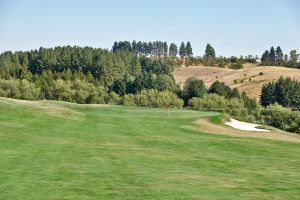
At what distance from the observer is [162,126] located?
4328 cm

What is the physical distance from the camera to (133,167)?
18266mm

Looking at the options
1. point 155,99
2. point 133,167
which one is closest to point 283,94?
point 155,99

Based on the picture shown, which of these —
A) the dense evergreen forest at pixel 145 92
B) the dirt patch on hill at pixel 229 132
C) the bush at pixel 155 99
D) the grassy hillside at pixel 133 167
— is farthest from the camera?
the bush at pixel 155 99

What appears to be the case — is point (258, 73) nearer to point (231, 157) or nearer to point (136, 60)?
point (136, 60)

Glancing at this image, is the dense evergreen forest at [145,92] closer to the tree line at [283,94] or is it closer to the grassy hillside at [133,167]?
the tree line at [283,94]

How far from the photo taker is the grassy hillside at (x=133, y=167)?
44.6ft

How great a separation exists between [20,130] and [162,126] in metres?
15.0

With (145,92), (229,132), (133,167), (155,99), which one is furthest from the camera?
(145,92)

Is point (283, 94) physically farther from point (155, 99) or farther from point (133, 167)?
point (133, 167)

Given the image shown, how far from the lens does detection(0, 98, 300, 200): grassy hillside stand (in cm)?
1359

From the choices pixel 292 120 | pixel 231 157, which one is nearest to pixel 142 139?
pixel 231 157

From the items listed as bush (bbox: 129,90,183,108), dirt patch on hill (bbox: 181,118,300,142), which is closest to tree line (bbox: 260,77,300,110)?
bush (bbox: 129,90,183,108)

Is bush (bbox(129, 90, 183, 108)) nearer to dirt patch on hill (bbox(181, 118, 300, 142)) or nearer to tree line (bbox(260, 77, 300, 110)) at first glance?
tree line (bbox(260, 77, 300, 110))

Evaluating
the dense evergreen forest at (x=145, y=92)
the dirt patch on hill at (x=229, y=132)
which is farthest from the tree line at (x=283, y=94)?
the dirt patch on hill at (x=229, y=132)
